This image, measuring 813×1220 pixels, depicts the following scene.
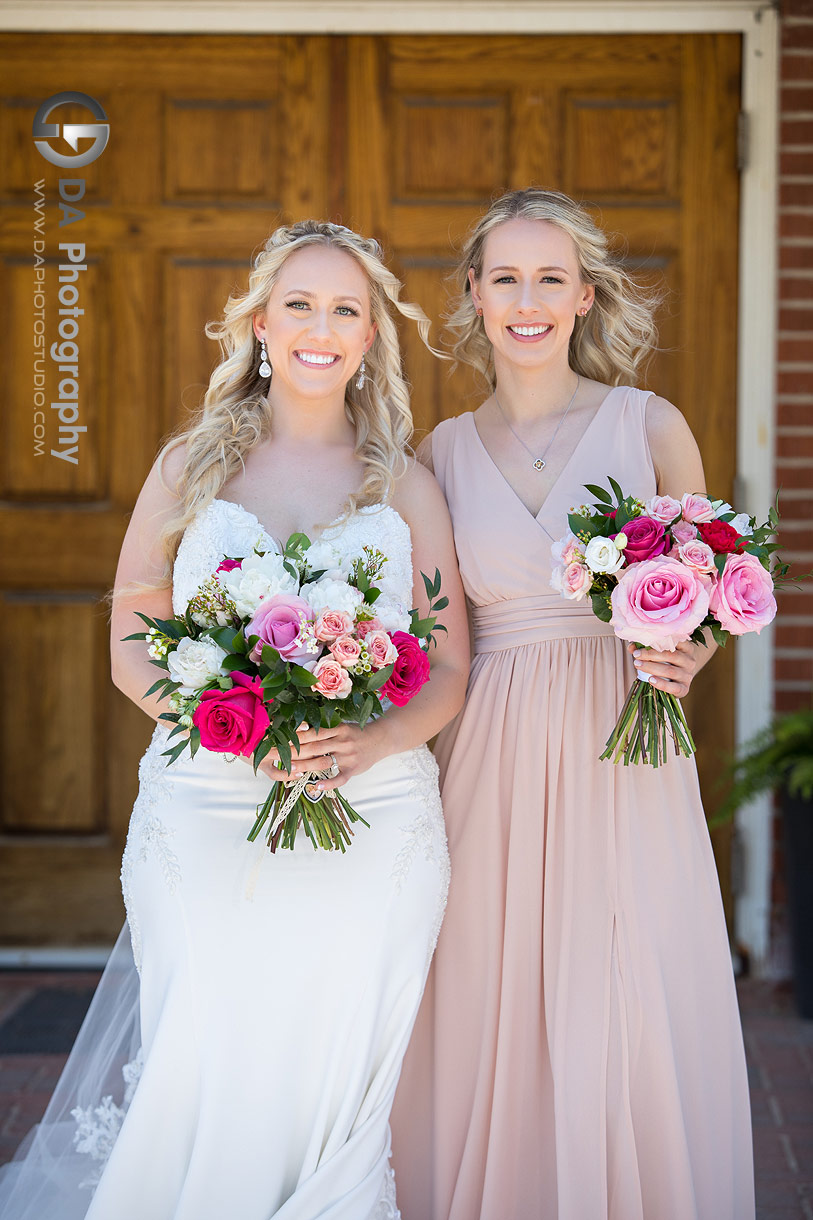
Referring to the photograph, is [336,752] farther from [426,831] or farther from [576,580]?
[576,580]

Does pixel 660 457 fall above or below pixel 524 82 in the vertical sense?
below

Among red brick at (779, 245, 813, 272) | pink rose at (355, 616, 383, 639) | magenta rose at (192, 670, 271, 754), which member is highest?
red brick at (779, 245, 813, 272)

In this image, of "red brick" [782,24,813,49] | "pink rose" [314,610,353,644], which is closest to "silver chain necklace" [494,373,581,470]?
"pink rose" [314,610,353,644]

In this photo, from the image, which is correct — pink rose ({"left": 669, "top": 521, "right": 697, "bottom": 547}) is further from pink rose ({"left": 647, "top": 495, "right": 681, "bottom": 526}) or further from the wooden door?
the wooden door

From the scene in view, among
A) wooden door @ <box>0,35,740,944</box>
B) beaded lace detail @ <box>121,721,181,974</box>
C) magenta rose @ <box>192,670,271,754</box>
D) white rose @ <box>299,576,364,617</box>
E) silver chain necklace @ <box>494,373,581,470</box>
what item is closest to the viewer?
magenta rose @ <box>192,670,271,754</box>

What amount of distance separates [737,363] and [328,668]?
310cm

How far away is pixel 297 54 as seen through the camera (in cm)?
479

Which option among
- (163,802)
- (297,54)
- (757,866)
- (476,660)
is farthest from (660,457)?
(297,54)

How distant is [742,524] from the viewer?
2648 millimetres

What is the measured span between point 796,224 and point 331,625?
3.31 m

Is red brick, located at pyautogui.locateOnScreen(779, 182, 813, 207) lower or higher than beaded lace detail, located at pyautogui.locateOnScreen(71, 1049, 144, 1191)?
higher

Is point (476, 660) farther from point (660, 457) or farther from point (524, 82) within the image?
point (524, 82)

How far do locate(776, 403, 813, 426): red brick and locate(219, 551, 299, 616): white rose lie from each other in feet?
9.70

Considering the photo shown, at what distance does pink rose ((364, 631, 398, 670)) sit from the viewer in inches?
92.7
